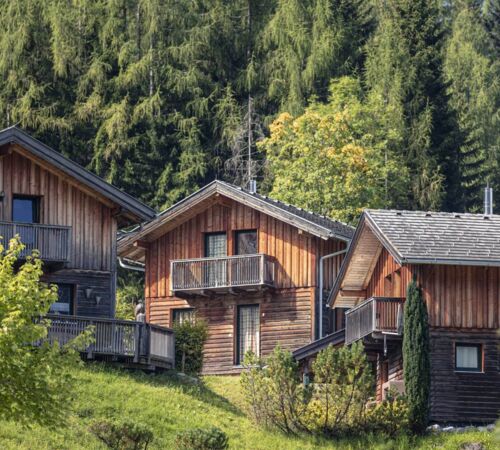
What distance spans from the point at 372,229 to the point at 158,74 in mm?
37202

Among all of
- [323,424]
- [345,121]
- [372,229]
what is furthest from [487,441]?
[345,121]

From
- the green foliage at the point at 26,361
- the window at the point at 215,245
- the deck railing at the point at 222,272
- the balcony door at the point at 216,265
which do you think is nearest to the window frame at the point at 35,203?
the deck railing at the point at 222,272

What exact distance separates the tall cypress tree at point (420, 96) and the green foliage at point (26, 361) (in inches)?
1739

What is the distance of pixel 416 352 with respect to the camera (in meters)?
54.8

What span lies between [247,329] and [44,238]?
40.2 ft

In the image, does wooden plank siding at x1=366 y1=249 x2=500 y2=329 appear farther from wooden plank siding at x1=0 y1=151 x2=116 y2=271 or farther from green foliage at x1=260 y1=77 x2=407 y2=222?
green foliage at x1=260 y1=77 x2=407 y2=222

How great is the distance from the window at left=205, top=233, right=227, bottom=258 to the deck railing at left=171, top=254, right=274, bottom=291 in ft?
3.73

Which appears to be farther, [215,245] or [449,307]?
[215,245]

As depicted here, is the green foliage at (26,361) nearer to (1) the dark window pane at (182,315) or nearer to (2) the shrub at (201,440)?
(2) the shrub at (201,440)

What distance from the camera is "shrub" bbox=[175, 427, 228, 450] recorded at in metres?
48.4

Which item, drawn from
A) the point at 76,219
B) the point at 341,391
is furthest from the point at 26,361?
the point at 76,219

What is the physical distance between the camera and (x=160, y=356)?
5653cm

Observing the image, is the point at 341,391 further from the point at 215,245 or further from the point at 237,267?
the point at 215,245

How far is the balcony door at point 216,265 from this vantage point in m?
67.0
